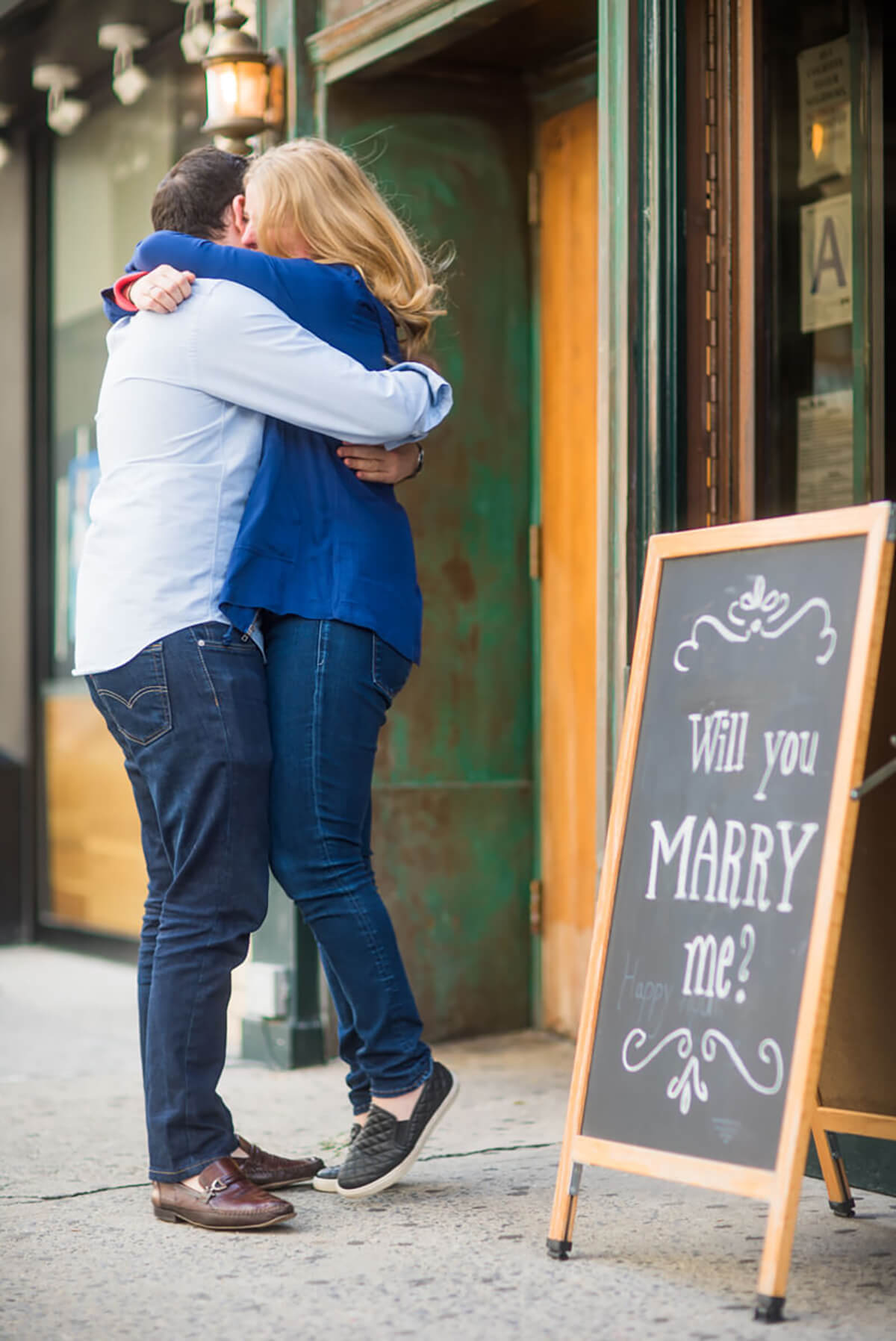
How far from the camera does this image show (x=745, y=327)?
359cm

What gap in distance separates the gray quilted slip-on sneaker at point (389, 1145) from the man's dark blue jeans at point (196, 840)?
0.82 ft

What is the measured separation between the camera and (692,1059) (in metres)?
2.61

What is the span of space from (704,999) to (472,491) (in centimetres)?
250

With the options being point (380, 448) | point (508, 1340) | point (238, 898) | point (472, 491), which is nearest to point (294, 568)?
point (380, 448)

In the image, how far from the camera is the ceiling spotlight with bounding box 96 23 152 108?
6250 mm

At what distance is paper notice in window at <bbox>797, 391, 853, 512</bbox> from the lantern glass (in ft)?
5.97

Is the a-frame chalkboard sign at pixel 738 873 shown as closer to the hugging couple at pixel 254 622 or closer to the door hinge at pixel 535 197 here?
the hugging couple at pixel 254 622

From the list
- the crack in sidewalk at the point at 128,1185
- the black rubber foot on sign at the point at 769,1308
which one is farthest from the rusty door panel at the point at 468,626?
the black rubber foot on sign at the point at 769,1308

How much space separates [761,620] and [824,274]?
1.38 meters

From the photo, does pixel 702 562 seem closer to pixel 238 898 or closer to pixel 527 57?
pixel 238 898

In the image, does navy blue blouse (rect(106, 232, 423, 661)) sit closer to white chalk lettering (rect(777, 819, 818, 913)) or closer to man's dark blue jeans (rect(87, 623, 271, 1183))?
man's dark blue jeans (rect(87, 623, 271, 1183))

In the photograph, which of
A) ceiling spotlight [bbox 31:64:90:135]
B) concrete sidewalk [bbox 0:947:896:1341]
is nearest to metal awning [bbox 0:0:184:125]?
ceiling spotlight [bbox 31:64:90:135]

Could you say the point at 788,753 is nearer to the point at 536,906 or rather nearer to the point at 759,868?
the point at 759,868

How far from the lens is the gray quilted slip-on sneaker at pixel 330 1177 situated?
318 centimetres
